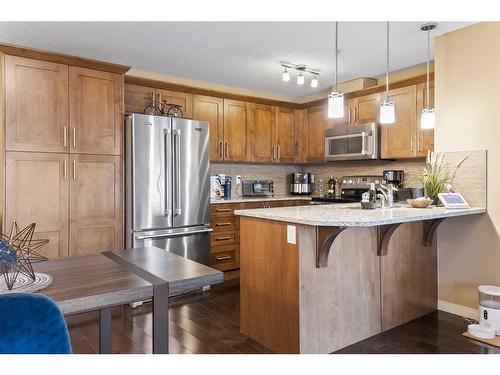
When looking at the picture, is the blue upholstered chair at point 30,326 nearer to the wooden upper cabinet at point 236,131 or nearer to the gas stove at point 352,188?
the wooden upper cabinet at point 236,131

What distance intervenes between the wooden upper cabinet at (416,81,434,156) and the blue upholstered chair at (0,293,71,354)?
399 centimetres

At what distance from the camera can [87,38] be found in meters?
3.31

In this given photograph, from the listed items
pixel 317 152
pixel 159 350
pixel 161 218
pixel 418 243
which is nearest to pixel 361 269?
pixel 418 243

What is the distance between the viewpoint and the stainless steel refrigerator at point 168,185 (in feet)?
12.1

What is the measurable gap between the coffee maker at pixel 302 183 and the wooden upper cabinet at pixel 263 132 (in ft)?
1.91

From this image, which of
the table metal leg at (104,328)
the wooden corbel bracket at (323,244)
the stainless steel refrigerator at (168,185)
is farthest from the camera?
the stainless steel refrigerator at (168,185)

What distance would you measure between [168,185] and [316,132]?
251 cm

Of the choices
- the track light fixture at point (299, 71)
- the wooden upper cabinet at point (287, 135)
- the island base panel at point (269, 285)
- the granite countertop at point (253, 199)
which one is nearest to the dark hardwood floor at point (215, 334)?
the island base panel at point (269, 285)

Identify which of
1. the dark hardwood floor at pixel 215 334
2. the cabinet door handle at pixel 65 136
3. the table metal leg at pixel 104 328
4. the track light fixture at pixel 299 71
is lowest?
the dark hardwood floor at pixel 215 334

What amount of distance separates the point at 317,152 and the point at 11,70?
378 centimetres

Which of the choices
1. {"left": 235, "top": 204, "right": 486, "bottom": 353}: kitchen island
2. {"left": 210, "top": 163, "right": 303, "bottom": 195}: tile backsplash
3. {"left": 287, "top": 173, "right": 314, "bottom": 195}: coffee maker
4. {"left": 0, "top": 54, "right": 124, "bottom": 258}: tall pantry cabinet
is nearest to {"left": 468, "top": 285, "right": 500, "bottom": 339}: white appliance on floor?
A: {"left": 235, "top": 204, "right": 486, "bottom": 353}: kitchen island

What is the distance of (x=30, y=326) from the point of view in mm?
929

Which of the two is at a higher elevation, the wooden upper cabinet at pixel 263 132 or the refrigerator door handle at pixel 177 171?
the wooden upper cabinet at pixel 263 132

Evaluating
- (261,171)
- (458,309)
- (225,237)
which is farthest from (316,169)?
(458,309)
